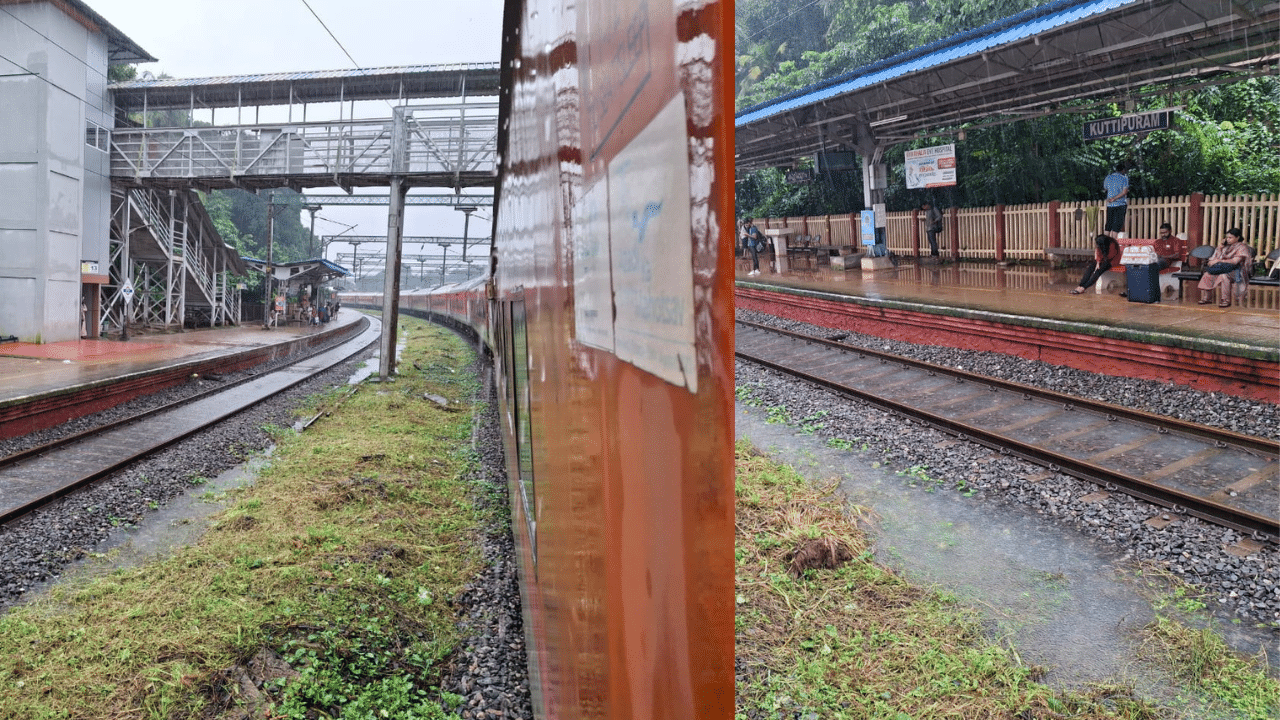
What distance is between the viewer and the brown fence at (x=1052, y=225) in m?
11.8

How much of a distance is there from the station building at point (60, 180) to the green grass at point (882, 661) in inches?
750

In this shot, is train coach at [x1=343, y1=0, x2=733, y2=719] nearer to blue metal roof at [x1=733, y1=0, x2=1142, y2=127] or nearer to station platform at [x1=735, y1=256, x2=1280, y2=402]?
station platform at [x1=735, y1=256, x2=1280, y2=402]

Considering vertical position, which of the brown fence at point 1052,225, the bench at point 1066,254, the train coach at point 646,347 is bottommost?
the train coach at point 646,347

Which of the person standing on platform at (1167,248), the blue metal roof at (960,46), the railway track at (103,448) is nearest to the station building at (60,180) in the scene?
the railway track at (103,448)

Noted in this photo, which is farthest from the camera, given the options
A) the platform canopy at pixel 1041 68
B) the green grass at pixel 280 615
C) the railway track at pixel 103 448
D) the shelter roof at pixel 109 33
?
Result: the shelter roof at pixel 109 33

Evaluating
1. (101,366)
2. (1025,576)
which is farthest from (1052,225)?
(101,366)

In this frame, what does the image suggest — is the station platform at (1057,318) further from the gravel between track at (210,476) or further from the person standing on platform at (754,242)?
the gravel between track at (210,476)

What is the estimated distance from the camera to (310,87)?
2092cm

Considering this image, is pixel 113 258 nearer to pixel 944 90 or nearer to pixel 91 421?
pixel 91 421

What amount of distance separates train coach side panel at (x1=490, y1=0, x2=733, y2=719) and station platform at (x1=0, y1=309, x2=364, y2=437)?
1140 cm

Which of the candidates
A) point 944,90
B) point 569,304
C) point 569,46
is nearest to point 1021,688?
point 569,304

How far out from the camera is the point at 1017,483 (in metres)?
5.91

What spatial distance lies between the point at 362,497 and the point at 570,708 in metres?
5.80

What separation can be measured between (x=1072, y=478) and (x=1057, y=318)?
4190 millimetres
